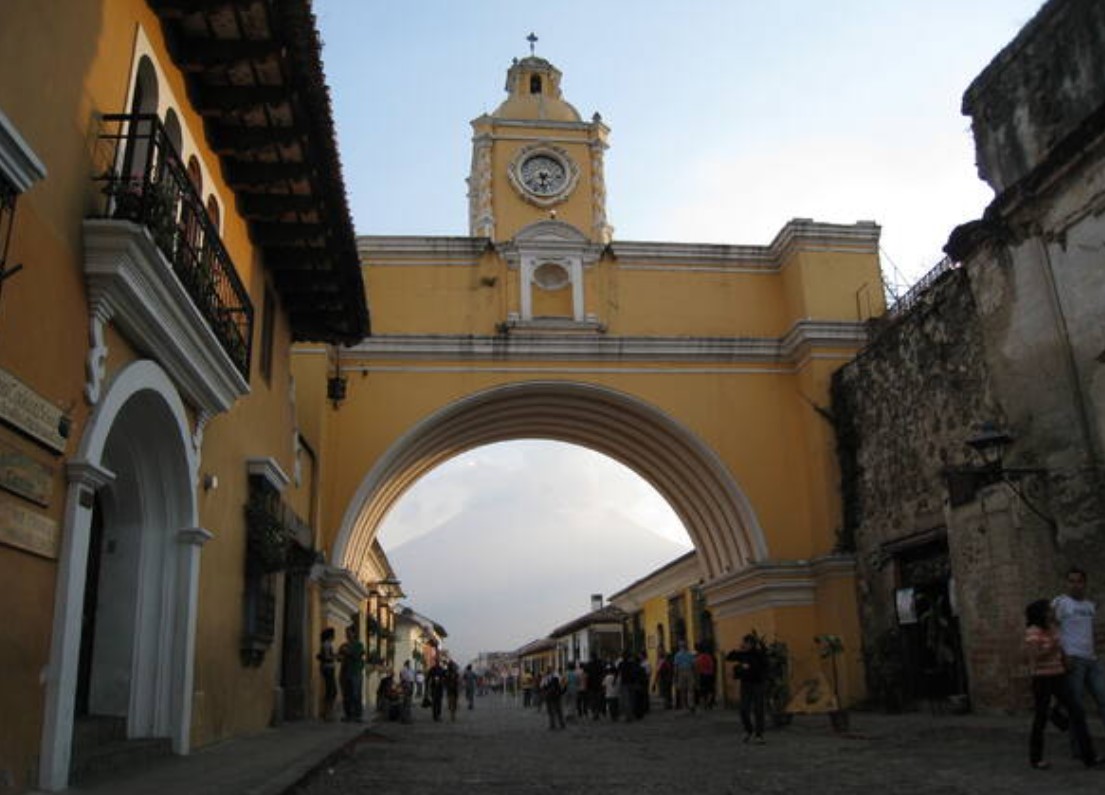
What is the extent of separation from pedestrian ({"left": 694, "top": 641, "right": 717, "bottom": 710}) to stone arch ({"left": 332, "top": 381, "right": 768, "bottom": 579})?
1.57 meters

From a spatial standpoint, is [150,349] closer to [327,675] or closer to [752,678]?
[752,678]

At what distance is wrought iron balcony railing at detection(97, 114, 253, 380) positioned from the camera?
20.8ft

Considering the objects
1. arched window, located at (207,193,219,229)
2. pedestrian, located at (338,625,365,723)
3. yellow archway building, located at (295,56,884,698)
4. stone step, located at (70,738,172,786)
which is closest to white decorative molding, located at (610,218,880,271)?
yellow archway building, located at (295,56,884,698)

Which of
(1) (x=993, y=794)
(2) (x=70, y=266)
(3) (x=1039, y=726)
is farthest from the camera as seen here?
(3) (x=1039, y=726)

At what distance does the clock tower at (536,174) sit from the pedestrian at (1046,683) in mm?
14944

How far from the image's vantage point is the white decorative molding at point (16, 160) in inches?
184

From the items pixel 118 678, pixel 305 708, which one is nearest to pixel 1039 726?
pixel 118 678

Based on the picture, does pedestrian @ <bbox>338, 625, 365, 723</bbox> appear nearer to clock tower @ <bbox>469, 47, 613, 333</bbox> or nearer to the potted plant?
the potted plant

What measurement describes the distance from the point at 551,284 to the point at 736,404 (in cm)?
409

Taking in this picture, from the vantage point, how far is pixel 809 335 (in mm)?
18734

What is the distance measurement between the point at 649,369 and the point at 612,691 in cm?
623

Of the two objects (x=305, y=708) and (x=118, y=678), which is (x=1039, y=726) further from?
(x=305, y=708)

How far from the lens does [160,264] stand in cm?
645

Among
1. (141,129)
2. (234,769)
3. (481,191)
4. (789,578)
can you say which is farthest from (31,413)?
(481,191)
